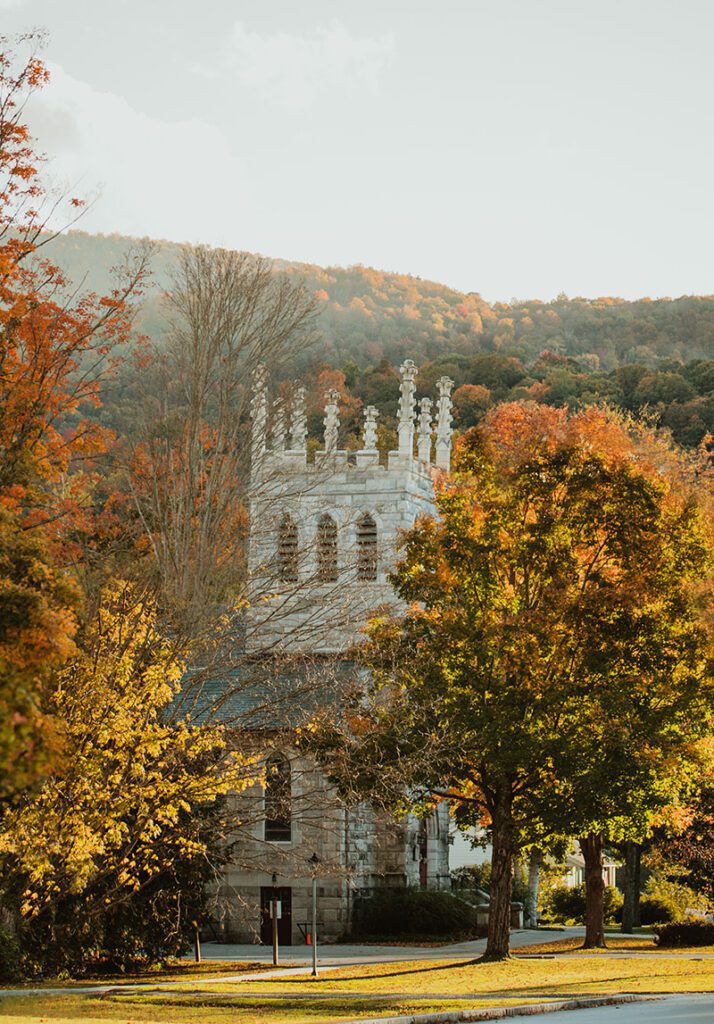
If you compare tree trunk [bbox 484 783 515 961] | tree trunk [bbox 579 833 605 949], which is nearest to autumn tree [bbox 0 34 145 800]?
tree trunk [bbox 484 783 515 961]

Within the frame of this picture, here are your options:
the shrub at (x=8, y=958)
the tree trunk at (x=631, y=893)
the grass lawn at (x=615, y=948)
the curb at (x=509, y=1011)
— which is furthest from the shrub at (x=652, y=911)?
the shrub at (x=8, y=958)

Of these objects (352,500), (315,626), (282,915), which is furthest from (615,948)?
(352,500)

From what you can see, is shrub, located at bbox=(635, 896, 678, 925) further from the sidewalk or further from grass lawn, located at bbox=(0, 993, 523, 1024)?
grass lawn, located at bbox=(0, 993, 523, 1024)

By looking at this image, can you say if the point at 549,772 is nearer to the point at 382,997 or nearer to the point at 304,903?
the point at 382,997

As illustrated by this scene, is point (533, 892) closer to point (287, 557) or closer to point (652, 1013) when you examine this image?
point (287, 557)

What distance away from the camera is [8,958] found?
87.1 ft

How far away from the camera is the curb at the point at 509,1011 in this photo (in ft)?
61.4

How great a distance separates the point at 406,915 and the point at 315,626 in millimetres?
13819

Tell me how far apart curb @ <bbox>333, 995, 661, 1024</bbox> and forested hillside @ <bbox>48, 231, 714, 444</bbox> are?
26.0 metres

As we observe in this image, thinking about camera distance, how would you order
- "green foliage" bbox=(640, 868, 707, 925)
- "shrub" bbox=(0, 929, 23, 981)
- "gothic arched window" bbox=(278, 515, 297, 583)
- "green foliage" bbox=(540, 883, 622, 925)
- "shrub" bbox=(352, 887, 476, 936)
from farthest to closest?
"green foliage" bbox=(540, 883, 622, 925)
"green foliage" bbox=(640, 868, 707, 925)
"shrub" bbox=(352, 887, 476, 936)
"gothic arched window" bbox=(278, 515, 297, 583)
"shrub" bbox=(0, 929, 23, 981)

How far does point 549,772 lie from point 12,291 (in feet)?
48.0

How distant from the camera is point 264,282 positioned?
3253cm

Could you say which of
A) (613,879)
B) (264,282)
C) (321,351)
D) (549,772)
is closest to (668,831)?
(549,772)

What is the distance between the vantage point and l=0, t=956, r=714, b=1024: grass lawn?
20516mm
